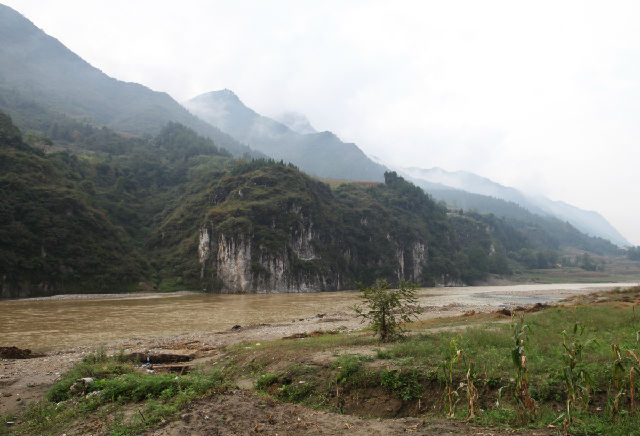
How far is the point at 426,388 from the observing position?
8695 millimetres

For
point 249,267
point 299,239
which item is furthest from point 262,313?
point 299,239

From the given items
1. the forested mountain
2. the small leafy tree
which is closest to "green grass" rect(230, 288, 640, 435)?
the small leafy tree

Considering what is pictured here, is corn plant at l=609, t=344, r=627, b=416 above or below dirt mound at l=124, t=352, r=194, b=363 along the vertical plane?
above

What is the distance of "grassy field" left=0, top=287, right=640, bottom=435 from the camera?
6.55m

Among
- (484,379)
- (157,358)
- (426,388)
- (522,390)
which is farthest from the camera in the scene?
(157,358)

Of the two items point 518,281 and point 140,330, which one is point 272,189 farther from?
point 518,281

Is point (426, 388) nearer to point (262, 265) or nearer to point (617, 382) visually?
point (617, 382)

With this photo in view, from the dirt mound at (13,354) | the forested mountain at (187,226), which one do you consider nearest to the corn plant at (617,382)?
the dirt mound at (13,354)

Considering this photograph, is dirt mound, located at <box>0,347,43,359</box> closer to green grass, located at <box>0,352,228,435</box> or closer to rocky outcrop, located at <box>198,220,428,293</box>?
green grass, located at <box>0,352,228,435</box>

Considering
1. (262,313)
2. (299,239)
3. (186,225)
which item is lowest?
(262,313)

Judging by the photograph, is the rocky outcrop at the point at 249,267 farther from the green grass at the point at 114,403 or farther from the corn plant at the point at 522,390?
the corn plant at the point at 522,390

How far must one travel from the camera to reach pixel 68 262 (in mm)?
76250

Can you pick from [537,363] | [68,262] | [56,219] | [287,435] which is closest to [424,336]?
[537,363]

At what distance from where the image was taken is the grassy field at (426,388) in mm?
6551
